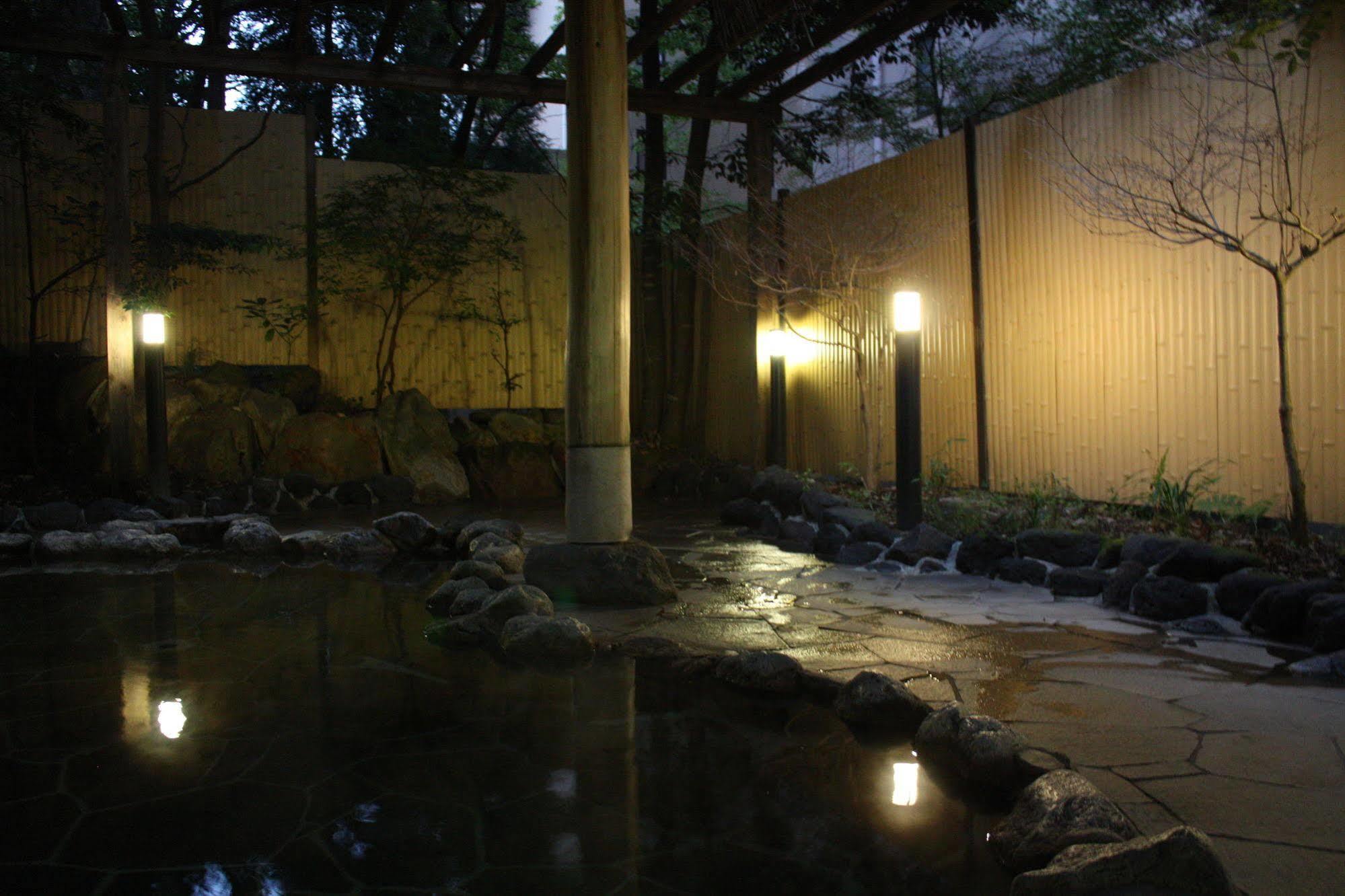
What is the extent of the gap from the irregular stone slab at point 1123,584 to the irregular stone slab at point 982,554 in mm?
847

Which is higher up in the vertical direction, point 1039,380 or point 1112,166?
point 1112,166

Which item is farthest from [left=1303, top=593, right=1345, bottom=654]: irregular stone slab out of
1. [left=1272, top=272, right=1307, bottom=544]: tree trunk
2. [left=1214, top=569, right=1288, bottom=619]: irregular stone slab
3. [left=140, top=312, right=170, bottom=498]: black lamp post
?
[left=140, top=312, right=170, bottom=498]: black lamp post

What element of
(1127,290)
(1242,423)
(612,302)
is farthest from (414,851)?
(1127,290)

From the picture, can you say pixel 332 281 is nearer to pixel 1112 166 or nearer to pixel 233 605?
pixel 233 605

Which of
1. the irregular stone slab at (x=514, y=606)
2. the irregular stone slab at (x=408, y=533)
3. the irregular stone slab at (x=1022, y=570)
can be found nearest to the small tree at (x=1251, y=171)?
the irregular stone slab at (x=1022, y=570)

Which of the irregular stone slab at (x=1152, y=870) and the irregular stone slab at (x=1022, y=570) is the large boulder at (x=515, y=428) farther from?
the irregular stone slab at (x=1152, y=870)

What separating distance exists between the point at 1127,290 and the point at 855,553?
277cm

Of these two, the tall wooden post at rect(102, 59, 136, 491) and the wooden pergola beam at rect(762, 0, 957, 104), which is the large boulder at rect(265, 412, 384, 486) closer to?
the tall wooden post at rect(102, 59, 136, 491)

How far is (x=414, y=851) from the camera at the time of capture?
2734mm

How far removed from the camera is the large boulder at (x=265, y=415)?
11.7 meters

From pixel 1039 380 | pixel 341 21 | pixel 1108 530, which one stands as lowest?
pixel 1108 530

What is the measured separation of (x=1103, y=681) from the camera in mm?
3938

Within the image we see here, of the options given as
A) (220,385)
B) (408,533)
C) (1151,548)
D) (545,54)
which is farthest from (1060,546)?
(220,385)

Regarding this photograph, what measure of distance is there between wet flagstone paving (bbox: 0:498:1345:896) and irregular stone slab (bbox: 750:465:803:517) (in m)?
3.52
